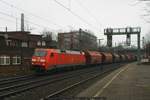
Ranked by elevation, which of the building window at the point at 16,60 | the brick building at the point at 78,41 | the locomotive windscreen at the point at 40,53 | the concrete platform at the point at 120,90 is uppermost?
the brick building at the point at 78,41

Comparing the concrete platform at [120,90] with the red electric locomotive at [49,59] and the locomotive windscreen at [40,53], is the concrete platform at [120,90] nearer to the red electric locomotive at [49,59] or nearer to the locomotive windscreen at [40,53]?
the red electric locomotive at [49,59]

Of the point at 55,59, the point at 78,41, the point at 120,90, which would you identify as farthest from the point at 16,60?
the point at 78,41

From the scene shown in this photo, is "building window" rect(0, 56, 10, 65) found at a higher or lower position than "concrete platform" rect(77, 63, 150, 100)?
higher

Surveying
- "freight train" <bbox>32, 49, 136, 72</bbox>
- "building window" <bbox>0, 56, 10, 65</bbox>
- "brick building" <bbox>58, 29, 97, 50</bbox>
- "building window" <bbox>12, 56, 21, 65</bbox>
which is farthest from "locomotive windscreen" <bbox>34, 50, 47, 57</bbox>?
"brick building" <bbox>58, 29, 97, 50</bbox>

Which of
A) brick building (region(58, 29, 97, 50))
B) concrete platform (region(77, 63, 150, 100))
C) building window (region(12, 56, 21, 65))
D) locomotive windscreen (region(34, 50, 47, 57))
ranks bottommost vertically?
concrete platform (region(77, 63, 150, 100))

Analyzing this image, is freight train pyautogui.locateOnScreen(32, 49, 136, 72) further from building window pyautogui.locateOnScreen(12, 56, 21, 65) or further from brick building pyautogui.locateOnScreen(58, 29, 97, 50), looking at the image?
brick building pyautogui.locateOnScreen(58, 29, 97, 50)

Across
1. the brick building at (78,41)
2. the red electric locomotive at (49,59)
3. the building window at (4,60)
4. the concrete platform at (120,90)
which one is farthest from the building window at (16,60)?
the concrete platform at (120,90)

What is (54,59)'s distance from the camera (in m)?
34.6

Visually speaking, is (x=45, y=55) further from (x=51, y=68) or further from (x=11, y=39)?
(x=11, y=39)

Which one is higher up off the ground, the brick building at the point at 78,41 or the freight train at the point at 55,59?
the brick building at the point at 78,41

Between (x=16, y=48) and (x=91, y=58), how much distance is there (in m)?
13.9

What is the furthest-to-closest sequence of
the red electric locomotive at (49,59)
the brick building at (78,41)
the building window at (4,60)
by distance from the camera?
1. the brick building at (78,41)
2. the building window at (4,60)
3. the red electric locomotive at (49,59)

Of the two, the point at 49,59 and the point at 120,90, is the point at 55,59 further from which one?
the point at 120,90

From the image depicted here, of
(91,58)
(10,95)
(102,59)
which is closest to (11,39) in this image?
(91,58)
